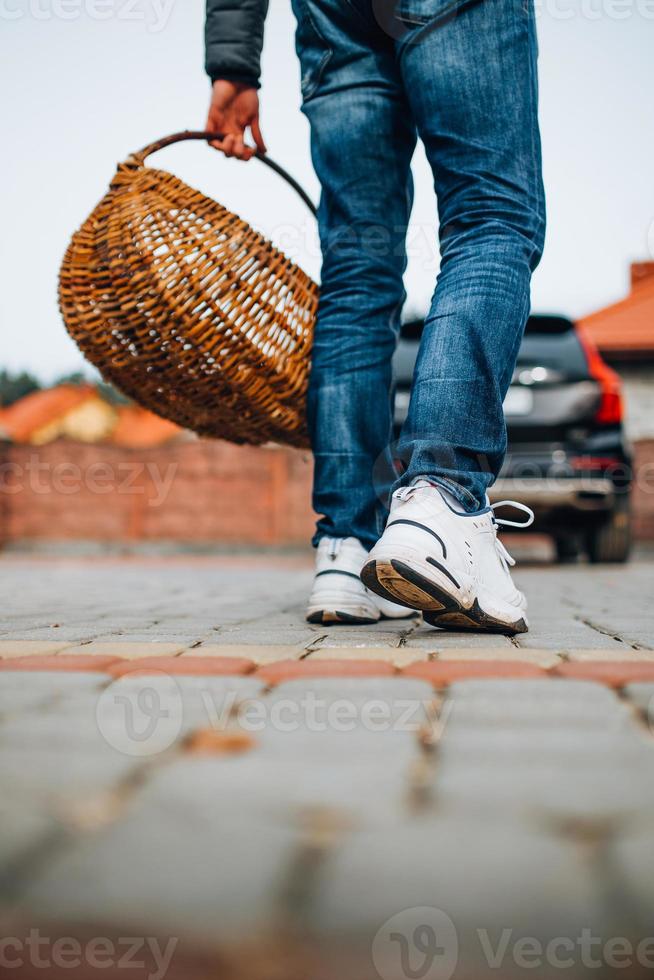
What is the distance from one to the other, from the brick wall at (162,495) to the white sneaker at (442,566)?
30.7ft

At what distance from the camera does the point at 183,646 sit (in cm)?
153

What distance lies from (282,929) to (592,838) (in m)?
0.25

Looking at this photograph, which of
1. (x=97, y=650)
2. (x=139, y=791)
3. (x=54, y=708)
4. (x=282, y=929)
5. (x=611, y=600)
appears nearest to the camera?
(x=282, y=929)

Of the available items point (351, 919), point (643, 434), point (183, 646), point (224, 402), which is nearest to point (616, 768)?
point (351, 919)

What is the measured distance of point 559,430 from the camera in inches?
210

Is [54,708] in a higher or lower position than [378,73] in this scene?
lower

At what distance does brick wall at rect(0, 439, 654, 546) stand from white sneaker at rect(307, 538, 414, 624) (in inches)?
356

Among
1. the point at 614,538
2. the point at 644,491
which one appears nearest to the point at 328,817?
the point at 614,538

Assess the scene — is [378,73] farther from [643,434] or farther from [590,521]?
[643,434]

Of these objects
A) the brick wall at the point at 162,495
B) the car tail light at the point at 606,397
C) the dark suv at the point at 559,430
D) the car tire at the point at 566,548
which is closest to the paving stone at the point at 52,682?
the dark suv at the point at 559,430

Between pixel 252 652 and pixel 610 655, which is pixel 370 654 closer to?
pixel 252 652

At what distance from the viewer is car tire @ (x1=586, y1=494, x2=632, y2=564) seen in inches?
229

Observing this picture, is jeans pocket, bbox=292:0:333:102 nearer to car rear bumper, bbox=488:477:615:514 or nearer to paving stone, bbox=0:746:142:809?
paving stone, bbox=0:746:142:809

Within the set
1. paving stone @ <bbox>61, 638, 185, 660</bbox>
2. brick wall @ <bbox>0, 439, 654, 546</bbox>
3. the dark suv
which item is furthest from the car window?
brick wall @ <bbox>0, 439, 654, 546</bbox>
